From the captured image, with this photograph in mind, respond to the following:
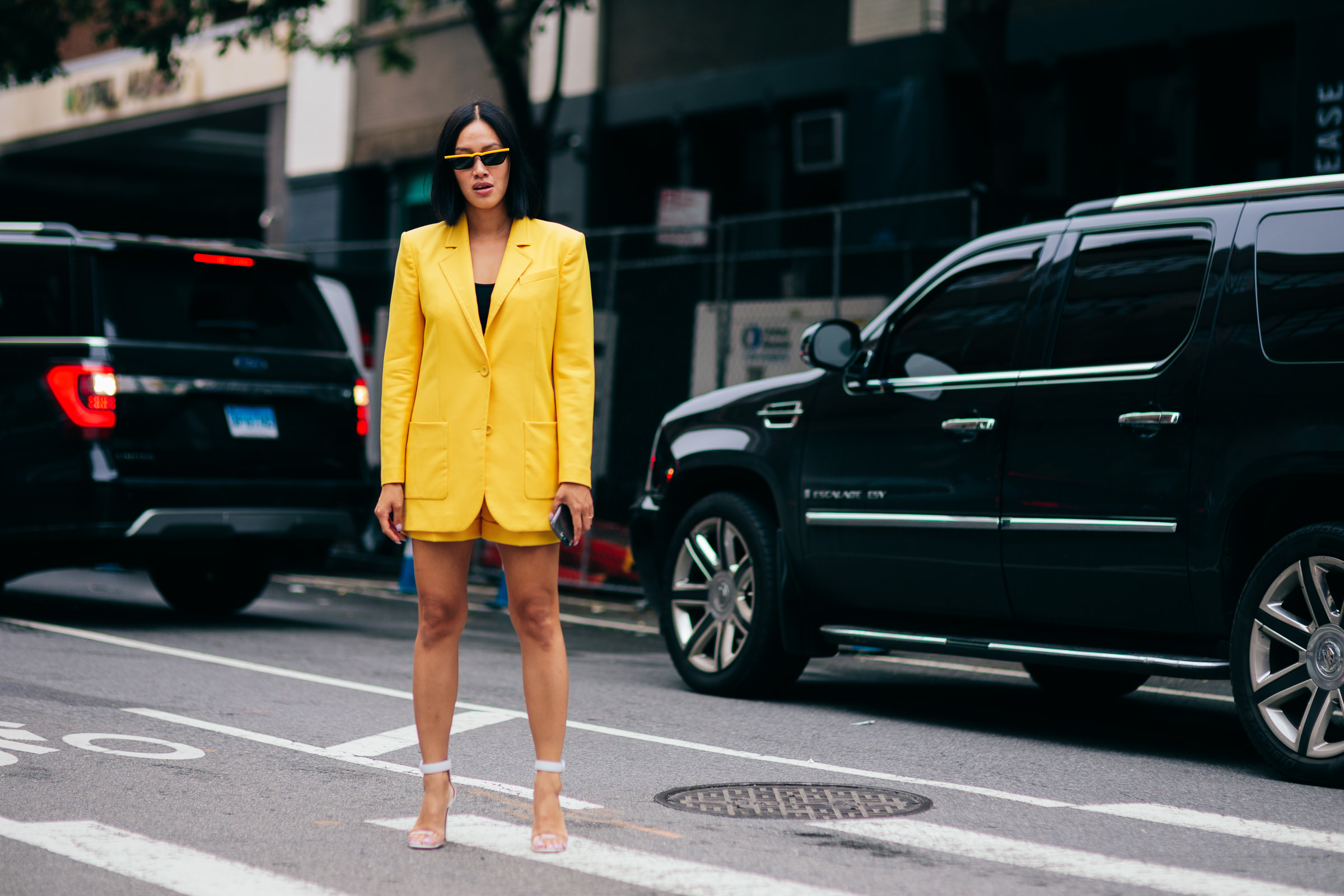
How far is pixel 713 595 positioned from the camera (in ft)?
25.6

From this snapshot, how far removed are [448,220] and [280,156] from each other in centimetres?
2125

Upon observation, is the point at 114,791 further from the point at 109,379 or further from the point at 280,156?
the point at 280,156

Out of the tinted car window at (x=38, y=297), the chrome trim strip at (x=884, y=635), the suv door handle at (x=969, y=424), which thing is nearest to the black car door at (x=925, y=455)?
the suv door handle at (x=969, y=424)

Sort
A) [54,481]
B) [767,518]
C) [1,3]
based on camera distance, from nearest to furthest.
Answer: [767,518], [54,481], [1,3]

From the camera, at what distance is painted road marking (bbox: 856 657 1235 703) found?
8.29 meters

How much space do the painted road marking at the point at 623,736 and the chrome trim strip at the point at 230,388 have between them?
1340 millimetres

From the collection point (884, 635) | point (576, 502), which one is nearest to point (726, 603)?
point (884, 635)

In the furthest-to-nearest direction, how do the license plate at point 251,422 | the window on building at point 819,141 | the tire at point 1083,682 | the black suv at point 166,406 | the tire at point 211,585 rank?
the window on building at point 819,141 → the tire at point 211,585 → the license plate at point 251,422 → the black suv at point 166,406 → the tire at point 1083,682

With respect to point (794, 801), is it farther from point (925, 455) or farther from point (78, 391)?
point (78, 391)

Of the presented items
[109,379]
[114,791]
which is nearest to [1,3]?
[109,379]

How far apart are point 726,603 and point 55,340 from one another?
159 inches

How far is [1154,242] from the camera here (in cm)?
643

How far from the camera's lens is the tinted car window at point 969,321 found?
6.87m

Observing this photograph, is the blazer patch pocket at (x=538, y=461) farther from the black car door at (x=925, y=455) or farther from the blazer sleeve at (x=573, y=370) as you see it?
the black car door at (x=925, y=455)
